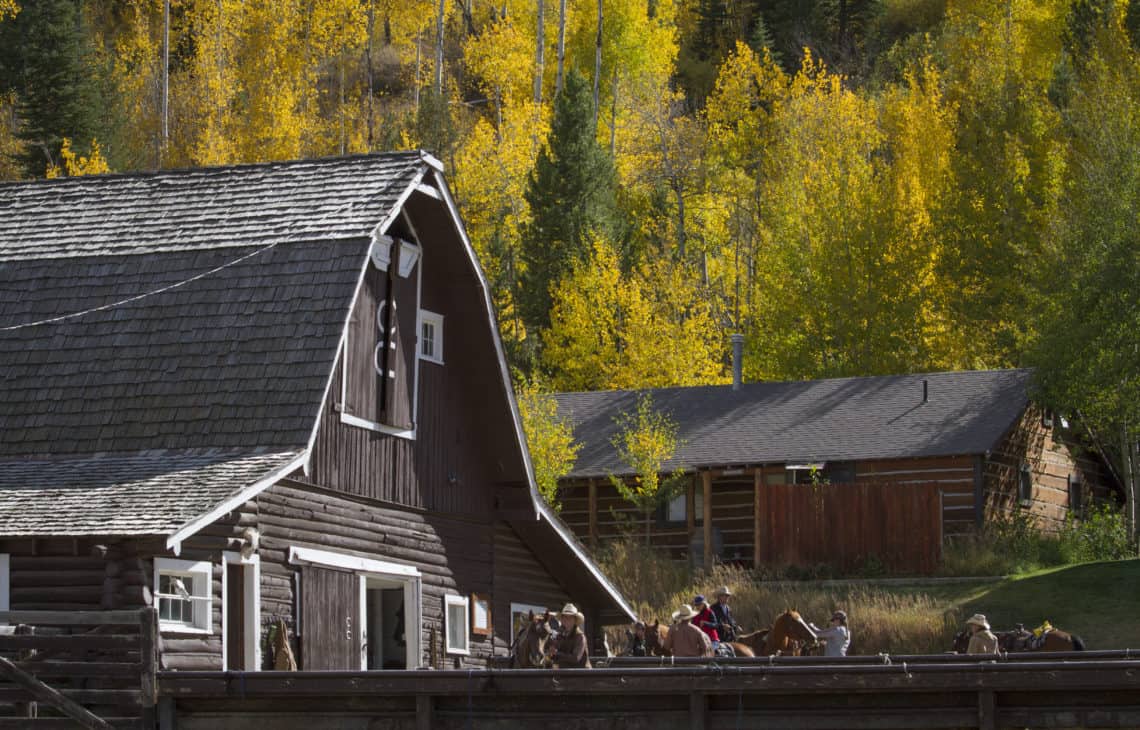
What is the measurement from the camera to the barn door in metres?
23.7

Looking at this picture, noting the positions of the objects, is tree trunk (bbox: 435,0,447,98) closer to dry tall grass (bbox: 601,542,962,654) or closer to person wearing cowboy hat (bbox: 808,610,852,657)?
dry tall grass (bbox: 601,542,962,654)

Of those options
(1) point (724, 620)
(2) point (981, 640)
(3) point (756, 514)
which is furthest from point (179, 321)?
(3) point (756, 514)

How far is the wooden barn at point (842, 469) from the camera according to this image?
4053 centimetres

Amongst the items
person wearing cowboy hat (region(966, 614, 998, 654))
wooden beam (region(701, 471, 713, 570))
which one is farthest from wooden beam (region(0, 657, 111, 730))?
wooden beam (region(701, 471, 713, 570))

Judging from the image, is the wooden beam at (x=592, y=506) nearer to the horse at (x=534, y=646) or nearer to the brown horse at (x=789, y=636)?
the brown horse at (x=789, y=636)

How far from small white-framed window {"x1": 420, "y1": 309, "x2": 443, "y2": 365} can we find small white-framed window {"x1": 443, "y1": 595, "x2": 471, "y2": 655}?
3662mm

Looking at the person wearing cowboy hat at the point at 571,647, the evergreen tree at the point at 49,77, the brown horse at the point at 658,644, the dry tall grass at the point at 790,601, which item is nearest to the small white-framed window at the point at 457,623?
the brown horse at the point at 658,644

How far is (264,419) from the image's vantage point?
76.5 feet

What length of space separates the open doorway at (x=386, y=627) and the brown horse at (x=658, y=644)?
392 centimetres

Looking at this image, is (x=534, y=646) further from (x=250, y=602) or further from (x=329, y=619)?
(x=250, y=602)

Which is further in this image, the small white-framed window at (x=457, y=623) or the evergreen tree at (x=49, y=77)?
the evergreen tree at (x=49, y=77)

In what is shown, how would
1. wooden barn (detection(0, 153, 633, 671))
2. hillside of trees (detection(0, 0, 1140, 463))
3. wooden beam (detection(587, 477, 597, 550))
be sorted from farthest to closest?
hillside of trees (detection(0, 0, 1140, 463))
wooden beam (detection(587, 477, 597, 550))
wooden barn (detection(0, 153, 633, 671))

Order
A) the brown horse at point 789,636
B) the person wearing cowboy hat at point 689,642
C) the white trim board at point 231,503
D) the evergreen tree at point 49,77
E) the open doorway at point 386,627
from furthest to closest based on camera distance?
1. the evergreen tree at point 49,77
2. the open doorway at point 386,627
3. the brown horse at point 789,636
4. the person wearing cowboy hat at point 689,642
5. the white trim board at point 231,503

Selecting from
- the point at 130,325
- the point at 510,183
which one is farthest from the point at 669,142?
the point at 130,325
